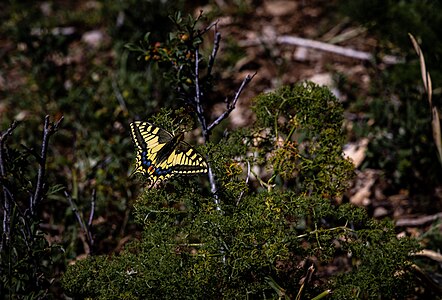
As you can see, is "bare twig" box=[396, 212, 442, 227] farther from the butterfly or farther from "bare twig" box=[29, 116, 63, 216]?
"bare twig" box=[29, 116, 63, 216]

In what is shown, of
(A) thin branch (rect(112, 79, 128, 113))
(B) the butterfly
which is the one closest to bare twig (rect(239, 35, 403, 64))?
(A) thin branch (rect(112, 79, 128, 113))

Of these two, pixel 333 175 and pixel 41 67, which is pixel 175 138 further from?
pixel 41 67

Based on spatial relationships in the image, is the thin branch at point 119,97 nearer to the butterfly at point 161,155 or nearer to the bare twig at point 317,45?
the bare twig at point 317,45

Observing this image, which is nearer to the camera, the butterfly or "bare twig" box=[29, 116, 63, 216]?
the butterfly

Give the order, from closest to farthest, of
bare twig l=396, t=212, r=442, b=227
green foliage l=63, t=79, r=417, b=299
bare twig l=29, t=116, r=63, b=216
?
green foliage l=63, t=79, r=417, b=299, bare twig l=29, t=116, r=63, b=216, bare twig l=396, t=212, r=442, b=227

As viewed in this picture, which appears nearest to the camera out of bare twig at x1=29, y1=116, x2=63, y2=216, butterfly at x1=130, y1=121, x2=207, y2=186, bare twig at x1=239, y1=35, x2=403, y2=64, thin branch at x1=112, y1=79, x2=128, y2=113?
butterfly at x1=130, y1=121, x2=207, y2=186

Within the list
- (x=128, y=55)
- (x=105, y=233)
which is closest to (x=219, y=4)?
(x=128, y=55)

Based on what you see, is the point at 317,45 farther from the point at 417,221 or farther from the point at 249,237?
the point at 249,237
